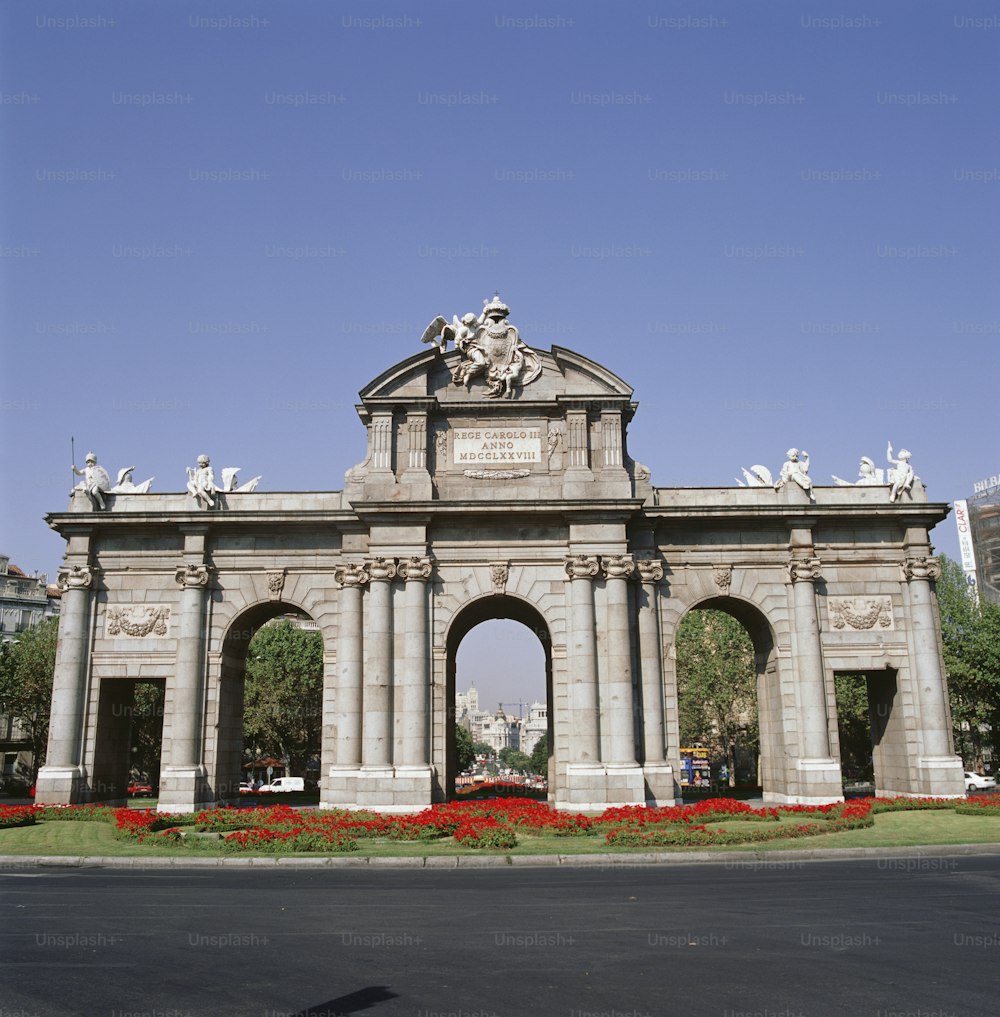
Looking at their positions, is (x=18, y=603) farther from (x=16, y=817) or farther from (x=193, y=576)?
(x=16, y=817)

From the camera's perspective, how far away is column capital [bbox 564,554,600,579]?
3116 cm

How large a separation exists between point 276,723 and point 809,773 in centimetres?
4285

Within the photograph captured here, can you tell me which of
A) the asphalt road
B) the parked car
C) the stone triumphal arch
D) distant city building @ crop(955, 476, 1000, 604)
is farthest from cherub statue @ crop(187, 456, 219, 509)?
distant city building @ crop(955, 476, 1000, 604)

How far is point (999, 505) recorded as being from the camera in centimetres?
8219

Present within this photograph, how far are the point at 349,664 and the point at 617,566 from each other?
977cm

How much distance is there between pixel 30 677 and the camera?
52.5 m

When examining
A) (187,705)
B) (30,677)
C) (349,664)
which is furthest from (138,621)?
(30,677)

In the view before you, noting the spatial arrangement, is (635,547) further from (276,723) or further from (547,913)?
(276,723)

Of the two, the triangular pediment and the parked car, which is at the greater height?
the triangular pediment

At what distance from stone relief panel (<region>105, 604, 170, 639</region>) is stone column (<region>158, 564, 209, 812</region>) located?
898 mm

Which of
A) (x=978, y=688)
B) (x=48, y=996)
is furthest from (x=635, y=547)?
(x=978, y=688)

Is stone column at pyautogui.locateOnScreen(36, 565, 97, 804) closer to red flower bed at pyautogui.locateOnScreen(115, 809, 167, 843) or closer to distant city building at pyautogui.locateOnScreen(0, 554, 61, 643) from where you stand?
red flower bed at pyautogui.locateOnScreen(115, 809, 167, 843)

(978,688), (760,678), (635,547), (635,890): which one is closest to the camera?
(635,890)

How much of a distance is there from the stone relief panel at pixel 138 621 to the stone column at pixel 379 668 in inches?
310
